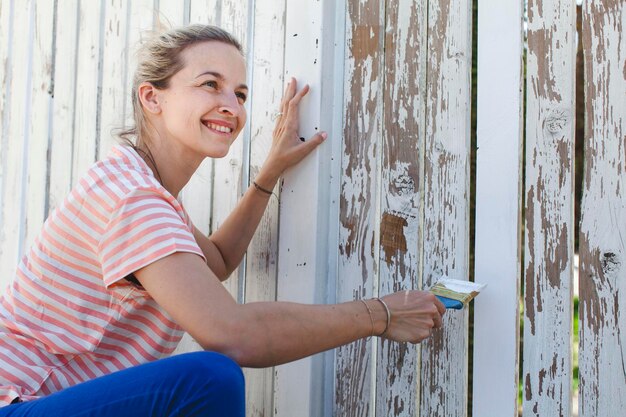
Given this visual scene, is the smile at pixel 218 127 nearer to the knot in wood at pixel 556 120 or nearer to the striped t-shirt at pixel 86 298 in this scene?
the striped t-shirt at pixel 86 298

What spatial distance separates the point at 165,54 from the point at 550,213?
1207 millimetres

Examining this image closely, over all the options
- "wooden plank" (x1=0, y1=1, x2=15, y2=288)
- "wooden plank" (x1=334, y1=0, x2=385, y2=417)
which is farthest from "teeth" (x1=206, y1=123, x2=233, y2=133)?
"wooden plank" (x1=0, y1=1, x2=15, y2=288)

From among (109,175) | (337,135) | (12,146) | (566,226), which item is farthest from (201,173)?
(566,226)

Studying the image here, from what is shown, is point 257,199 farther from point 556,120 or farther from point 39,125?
point 39,125

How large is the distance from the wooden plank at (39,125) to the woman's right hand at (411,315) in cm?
186

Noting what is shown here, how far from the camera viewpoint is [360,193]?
2479 mm

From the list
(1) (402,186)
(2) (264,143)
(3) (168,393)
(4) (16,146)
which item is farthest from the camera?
(4) (16,146)

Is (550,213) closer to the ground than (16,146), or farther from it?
closer to the ground

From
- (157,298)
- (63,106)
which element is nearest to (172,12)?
(63,106)

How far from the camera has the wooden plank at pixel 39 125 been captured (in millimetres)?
3334

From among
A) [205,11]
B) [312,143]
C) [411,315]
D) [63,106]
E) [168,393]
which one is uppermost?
[205,11]

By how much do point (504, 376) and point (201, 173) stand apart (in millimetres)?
1301

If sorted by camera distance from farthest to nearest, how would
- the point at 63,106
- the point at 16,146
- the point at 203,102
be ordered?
1. the point at 16,146
2. the point at 63,106
3. the point at 203,102

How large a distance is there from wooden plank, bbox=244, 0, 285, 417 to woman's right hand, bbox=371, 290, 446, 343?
644 millimetres
